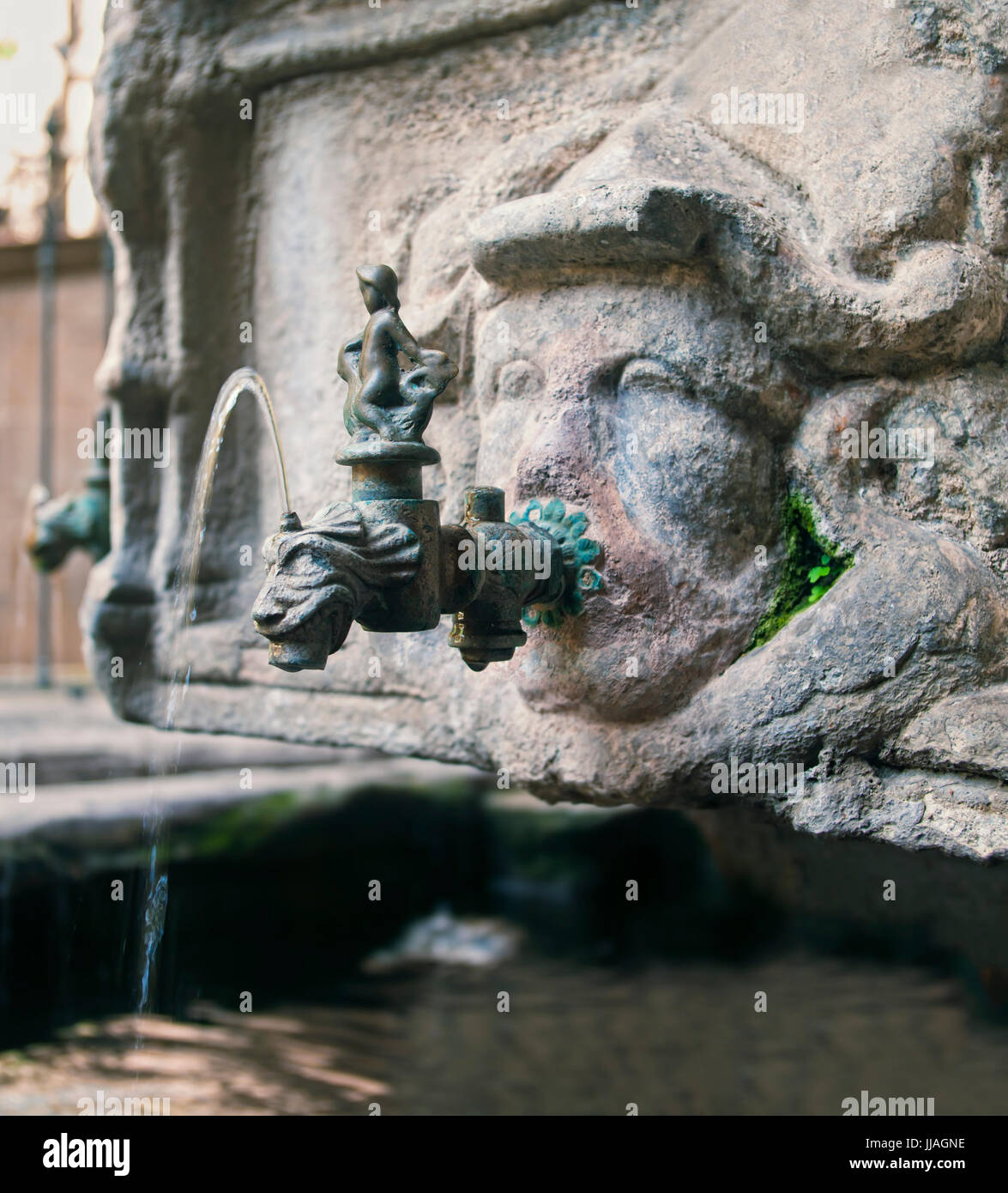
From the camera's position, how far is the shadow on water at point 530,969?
2975mm

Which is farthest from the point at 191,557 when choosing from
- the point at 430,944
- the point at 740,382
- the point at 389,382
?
the point at 430,944

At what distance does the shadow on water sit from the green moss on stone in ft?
3.98

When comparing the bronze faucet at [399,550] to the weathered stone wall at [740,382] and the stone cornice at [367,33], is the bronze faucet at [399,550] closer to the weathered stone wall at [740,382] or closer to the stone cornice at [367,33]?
the weathered stone wall at [740,382]

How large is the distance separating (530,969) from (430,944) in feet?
1.13

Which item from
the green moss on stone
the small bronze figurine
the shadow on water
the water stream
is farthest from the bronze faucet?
the shadow on water

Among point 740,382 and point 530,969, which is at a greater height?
point 740,382

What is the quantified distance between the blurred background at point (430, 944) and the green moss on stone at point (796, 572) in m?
0.70

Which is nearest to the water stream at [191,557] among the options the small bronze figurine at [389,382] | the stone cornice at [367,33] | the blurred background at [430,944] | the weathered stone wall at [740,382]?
the blurred background at [430,944]

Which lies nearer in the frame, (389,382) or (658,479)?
(389,382)

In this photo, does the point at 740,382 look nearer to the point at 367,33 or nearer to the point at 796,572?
the point at 796,572

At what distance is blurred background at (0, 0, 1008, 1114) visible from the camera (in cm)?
296

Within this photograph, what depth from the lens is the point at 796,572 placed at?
178 cm

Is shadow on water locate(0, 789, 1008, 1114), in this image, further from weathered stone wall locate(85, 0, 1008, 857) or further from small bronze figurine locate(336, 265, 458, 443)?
small bronze figurine locate(336, 265, 458, 443)

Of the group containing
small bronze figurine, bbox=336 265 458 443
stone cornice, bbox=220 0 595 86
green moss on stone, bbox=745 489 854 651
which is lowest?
green moss on stone, bbox=745 489 854 651
